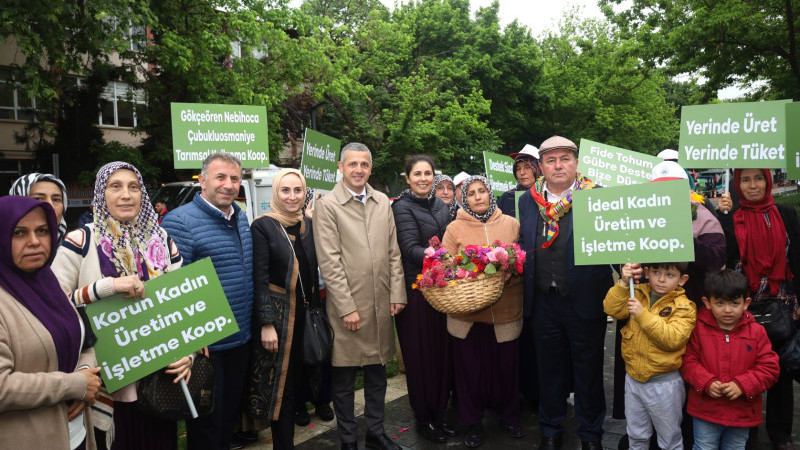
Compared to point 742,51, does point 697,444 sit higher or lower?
lower

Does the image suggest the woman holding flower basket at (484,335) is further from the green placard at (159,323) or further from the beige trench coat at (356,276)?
the green placard at (159,323)

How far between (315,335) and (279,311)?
30 centimetres

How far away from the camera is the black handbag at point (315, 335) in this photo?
12.3ft

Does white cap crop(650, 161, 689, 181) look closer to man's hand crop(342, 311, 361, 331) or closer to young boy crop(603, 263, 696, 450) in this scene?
young boy crop(603, 263, 696, 450)

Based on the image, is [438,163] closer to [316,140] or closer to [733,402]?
[316,140]

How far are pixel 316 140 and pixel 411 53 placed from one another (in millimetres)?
20623

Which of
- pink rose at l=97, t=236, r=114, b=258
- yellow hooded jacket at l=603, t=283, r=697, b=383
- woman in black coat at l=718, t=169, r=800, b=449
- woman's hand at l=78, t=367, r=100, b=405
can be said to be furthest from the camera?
woman in black coat at l=718, t=169, r=800, b=449

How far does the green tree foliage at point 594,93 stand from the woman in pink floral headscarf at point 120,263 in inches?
1095

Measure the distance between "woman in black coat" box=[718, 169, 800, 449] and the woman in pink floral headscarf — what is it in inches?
147

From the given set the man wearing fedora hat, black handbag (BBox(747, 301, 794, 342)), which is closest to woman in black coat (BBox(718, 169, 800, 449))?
black handbag (BBox(747, 301, 794, 342))

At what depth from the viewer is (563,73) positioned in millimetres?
30922

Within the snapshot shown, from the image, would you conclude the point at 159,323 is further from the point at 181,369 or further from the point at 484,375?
the point at 484,375

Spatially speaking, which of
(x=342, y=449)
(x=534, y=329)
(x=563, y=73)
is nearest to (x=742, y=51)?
(x=534, y=329)

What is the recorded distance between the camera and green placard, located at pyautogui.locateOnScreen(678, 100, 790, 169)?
3986 millimetres
